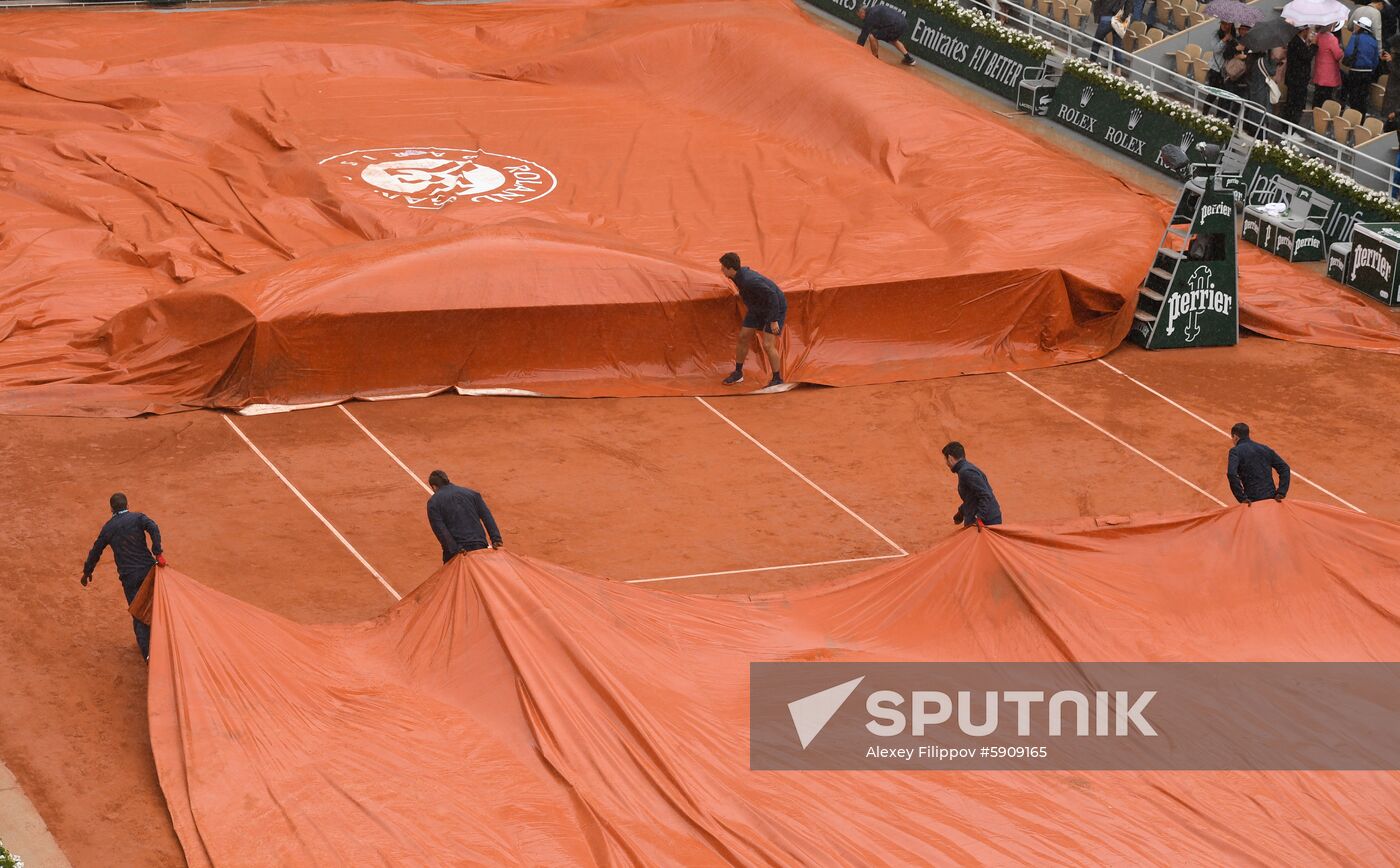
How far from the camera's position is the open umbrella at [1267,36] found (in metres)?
21.2

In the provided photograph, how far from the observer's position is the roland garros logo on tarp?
18969 mm

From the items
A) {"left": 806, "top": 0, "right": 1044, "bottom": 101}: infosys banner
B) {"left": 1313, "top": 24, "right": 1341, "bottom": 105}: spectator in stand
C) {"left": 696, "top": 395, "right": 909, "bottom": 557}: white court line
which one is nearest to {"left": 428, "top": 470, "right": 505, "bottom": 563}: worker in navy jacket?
{"left": 696, "top": 395, "right": 909, "bottom": 557}: white court line

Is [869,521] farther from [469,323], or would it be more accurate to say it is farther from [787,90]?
[787,90]

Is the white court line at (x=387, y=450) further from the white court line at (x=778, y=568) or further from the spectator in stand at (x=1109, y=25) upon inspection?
the spectator in stand at (x=1109, y=25)

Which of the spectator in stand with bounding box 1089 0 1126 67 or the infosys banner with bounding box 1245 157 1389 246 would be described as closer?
the infosys banner with bounding box 1245 157 1389 246

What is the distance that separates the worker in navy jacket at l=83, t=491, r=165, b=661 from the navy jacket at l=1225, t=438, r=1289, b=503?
733 centimetres

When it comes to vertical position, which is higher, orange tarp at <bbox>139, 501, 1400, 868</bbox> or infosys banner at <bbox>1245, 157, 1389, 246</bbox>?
infosys banner at <bbox>1245, 157, 1389, 246</bbox>

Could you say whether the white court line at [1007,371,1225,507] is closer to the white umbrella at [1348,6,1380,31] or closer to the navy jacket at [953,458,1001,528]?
the navy jacket at [953,458,1001,528]

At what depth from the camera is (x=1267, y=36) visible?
21.2m

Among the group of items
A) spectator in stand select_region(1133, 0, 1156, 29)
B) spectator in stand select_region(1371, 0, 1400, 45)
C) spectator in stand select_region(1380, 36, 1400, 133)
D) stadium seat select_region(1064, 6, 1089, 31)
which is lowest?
stadium seat select_region(1064, 6, 1089, 31)

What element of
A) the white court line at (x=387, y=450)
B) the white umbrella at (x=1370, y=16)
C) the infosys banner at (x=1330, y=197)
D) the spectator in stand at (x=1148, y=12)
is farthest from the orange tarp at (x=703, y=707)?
the spectator in stand at (x=1148, y=12)

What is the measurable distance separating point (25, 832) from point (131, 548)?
79.3 inches

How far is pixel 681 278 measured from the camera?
16.4m

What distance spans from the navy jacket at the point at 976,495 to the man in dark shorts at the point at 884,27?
1481cm
